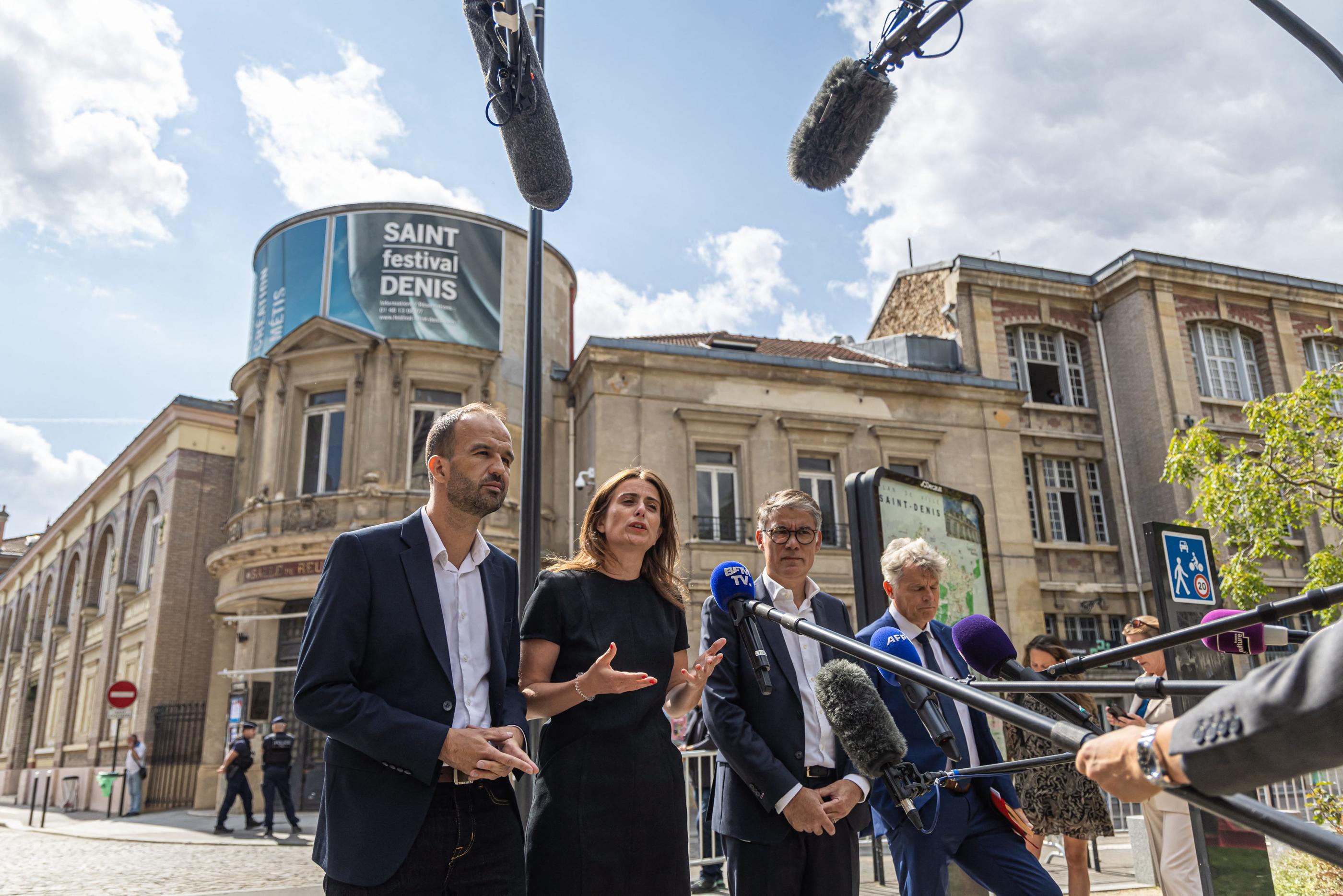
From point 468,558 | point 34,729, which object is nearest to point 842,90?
point 468,558

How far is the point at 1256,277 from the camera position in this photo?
27.1 m

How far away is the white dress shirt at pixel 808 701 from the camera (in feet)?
12.5

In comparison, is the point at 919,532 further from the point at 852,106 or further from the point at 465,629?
the point at 465,629

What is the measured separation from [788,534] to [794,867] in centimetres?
136

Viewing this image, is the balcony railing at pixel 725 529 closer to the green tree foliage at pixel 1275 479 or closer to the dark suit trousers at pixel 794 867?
the green tree foliage at pixel 1275 479

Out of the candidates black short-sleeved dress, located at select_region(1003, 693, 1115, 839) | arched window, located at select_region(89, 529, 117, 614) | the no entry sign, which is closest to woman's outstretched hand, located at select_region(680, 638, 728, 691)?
black short-sleeved dress, located at select_region(1003, 693, 1115, 839)

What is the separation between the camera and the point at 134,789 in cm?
2022

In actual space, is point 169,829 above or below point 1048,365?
below

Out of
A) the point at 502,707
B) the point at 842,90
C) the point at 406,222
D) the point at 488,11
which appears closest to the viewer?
the point at 502,707

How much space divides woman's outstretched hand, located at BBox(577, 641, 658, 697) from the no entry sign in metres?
19.4

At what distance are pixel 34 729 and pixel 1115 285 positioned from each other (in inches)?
1553

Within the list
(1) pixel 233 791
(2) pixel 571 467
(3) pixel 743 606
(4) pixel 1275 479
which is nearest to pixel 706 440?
(2) pixel 571 467

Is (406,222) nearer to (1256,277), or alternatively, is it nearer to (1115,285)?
(1115,285)

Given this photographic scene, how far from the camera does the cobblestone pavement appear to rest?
9.41m
